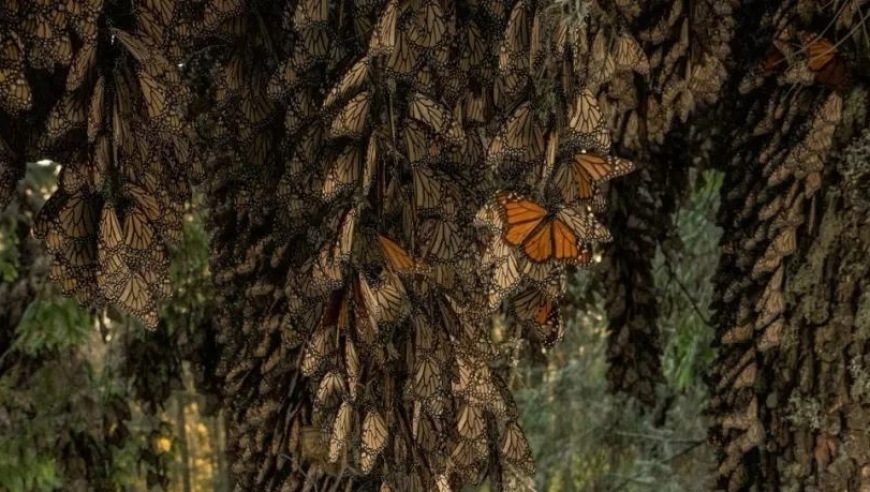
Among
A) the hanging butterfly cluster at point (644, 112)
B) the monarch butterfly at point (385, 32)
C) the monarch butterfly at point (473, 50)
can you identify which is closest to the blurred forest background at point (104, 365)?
the hanging butterfly cluster at point (644, 112)

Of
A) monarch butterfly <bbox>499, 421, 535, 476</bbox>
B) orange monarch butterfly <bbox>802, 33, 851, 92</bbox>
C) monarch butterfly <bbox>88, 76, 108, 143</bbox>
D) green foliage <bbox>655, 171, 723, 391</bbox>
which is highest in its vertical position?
green foliage <bbox>655, 171, 723, 391</bbox>

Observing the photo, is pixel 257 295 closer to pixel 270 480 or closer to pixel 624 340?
pixel 270 480

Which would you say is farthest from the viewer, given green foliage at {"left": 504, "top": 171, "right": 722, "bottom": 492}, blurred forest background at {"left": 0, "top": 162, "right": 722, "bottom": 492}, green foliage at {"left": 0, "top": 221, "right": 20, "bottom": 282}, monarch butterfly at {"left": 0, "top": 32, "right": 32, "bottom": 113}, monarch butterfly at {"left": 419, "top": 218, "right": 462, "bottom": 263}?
green foliage at {"left": 504, "top": 171, "right": 722, "bottom": 492}

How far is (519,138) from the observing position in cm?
75

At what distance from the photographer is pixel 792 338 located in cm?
108

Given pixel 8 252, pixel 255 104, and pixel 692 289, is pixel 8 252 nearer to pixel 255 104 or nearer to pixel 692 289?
pixel 255 104

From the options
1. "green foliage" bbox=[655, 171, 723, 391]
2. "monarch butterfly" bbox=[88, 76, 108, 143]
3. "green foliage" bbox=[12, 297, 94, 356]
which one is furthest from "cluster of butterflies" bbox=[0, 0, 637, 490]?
"green foliage" bbox=[655, 171, 723, 391]

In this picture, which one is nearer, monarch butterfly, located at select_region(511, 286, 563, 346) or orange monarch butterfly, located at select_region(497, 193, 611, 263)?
orange monarch butterfly, located at select_region(497, 193, 611, 263)

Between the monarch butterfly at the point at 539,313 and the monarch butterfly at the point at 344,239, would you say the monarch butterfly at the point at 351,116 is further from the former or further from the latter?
the monarch butterfly at the point at 539,313

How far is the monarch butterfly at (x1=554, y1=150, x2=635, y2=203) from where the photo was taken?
2.58 feet

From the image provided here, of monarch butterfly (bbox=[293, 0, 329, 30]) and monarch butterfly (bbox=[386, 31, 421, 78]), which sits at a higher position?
monarch butterfly (bbox=[293, 0, 329, 30])

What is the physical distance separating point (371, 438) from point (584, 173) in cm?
32

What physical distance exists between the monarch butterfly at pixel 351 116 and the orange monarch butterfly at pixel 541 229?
135 millimetres

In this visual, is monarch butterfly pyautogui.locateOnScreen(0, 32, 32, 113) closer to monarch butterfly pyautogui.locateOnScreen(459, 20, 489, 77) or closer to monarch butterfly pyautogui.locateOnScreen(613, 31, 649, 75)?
monarch butterfly pyautogui.locateOnScreen(459, 20, 489, 77)
